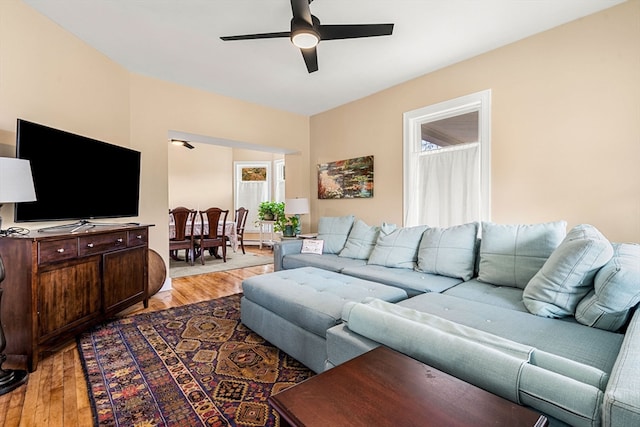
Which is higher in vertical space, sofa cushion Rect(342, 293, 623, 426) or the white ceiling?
the white ceiling

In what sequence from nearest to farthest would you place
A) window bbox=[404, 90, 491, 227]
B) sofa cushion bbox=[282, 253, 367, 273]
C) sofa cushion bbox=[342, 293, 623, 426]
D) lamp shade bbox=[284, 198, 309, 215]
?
sofa cushion bbox=[342, 293, 623, 426]
window bbox=[404, 90, 491, 227]
sofa cushion bbox=[282, 253, 367, 273]
lamp shade bbox=[284, 198, 309, 215]

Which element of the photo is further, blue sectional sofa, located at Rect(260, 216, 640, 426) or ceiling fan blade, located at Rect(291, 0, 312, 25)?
ceiling fan blade, located at Rect(291, 0, 312, 25)

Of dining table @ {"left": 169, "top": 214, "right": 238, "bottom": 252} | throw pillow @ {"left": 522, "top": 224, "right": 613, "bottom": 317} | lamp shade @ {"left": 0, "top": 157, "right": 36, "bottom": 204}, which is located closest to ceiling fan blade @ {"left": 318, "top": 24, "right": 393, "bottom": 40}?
throw pillow @ {"left": 522, "top": 224, "right": 613, "bottom": 317}

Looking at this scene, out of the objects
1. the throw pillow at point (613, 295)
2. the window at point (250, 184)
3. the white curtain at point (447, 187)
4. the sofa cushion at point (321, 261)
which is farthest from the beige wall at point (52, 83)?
the window at point (250, 184)

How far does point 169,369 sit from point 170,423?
555 millimetres

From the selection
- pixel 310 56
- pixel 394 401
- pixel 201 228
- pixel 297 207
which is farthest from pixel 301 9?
pixel 201 228

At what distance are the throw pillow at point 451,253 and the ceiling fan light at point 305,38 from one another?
6.52 feet

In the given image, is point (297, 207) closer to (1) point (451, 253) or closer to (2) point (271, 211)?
(2) point (271, 211)

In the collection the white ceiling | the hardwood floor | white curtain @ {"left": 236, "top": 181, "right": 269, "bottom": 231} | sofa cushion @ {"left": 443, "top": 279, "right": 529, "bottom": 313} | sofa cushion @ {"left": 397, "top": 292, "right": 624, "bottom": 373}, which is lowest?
the hardwood floor

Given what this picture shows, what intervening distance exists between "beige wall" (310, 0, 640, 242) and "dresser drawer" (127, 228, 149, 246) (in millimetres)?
3536

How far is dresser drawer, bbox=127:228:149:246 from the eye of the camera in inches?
113

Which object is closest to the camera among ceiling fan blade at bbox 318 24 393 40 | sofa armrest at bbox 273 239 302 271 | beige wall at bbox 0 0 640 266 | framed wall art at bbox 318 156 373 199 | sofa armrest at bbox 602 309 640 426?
sofa armrest at bbox 602 309 640 426

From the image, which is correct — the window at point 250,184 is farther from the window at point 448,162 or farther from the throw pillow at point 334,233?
the window at point 448,162

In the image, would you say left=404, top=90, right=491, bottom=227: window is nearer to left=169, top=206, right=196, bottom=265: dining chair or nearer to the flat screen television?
the flat screen television
